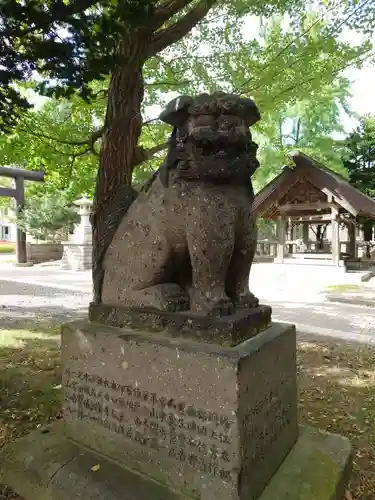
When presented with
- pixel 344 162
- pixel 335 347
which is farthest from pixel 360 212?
pixel 335 347

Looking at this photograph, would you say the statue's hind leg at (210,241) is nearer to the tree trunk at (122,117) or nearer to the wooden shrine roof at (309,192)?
the tree trunk at (122,117)

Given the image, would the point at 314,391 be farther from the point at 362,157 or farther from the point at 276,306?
the point at 362,157

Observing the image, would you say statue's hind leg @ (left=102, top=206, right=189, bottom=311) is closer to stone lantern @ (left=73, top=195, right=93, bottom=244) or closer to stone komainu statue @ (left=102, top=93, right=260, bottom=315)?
stone komainu statue @ (left=102, top=93, right=260, bottom=315)

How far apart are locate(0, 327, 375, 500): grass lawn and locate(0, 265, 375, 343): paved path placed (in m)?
1.03

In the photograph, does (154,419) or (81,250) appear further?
(81,250)

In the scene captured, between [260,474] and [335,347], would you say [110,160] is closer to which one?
[260,474]

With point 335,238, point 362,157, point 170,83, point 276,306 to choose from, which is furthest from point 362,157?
point 170,83

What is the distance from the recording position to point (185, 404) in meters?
1.72

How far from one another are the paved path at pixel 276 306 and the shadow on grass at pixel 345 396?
88 centimetres

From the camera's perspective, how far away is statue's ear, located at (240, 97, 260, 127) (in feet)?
5.89

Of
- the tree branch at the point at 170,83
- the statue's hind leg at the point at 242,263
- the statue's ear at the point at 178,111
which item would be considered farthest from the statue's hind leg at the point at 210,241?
the tree branch at the point at 170,83

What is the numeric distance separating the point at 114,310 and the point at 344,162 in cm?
1924

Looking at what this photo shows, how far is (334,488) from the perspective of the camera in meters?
1.80

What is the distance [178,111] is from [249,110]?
0.36 metres
